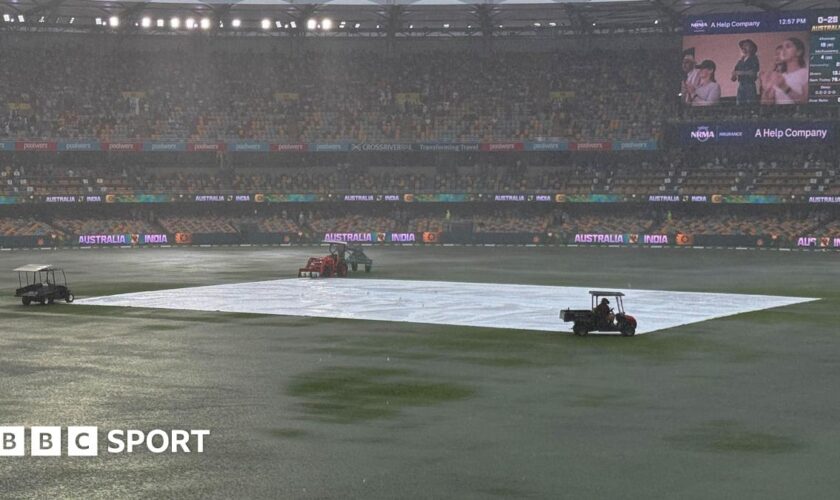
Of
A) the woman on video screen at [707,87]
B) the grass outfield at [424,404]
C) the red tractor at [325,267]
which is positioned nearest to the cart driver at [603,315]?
the grass outfield at [424,404]

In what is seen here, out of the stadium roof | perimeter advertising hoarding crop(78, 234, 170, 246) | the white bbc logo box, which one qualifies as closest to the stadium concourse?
the white bbc logo box

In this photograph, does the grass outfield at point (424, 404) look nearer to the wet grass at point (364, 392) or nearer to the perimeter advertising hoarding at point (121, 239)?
the wet grass at point (364, 392)

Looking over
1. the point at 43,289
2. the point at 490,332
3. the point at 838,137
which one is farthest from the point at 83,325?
the point at 838,137

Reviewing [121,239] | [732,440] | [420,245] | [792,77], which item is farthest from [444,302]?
[121,239]

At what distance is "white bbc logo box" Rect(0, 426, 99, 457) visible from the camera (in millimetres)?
15570

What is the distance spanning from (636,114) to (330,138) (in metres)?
27.0

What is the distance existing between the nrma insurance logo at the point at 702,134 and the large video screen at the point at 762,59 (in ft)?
11.2

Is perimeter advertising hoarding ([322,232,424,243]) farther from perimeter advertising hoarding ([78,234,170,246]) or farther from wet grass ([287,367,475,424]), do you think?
wet grass ([287,367,475,424])

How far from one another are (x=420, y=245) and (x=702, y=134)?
969 inches

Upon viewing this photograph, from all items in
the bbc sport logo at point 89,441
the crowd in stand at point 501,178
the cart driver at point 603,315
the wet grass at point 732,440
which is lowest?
the wet grass at point 732,440

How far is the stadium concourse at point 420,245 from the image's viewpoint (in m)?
15.9

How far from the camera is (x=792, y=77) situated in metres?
76.2

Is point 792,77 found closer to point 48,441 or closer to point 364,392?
point 364,392

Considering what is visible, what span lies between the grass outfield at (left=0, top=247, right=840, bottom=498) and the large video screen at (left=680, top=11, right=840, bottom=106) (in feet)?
145
